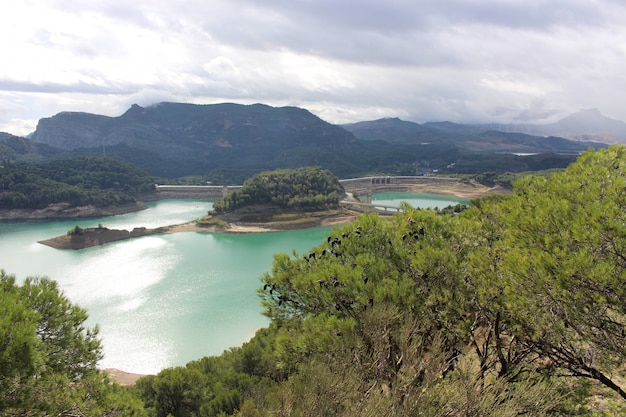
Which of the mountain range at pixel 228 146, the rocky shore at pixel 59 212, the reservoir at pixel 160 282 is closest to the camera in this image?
the reservoir at pixel 160 282

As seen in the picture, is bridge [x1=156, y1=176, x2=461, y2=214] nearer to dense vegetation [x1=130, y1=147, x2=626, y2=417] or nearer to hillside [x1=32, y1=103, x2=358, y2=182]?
hillside [x1=32, y1=103, x2=358, y2=182]

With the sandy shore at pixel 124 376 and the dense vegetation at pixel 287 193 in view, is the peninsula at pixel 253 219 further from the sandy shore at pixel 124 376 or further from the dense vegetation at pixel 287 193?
the sandy shore at pixel 124 376

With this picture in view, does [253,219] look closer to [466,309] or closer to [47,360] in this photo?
[47,360]

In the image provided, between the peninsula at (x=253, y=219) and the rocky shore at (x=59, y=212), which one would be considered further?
the rocky shore at (x=59, y=212)

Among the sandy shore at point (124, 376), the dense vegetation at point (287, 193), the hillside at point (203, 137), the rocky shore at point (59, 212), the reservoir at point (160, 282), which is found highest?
the hillside at point (203, 137)

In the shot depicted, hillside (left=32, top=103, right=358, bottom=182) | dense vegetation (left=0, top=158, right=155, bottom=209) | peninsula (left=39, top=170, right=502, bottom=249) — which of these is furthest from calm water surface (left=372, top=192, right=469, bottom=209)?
dense vegetation (left=0, top=158, right=155, bottom=209)

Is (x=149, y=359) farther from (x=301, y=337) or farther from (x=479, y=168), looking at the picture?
(x=479, y=168)

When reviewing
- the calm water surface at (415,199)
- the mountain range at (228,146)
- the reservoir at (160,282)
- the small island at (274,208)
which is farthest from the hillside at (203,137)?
the reservoir at (160,282)
